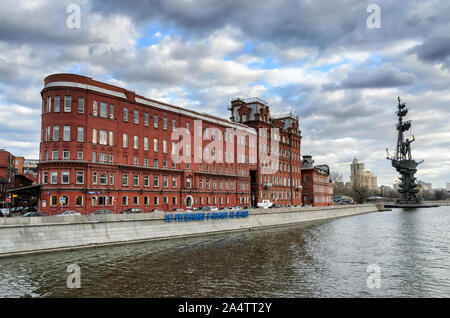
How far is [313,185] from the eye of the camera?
125812 millimetres

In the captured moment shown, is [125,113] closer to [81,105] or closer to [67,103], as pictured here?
[81,105]

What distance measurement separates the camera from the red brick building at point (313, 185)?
125812 millimetres

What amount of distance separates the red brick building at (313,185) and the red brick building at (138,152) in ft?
113

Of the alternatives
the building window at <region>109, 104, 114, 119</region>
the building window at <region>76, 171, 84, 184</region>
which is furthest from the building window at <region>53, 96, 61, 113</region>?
the building window at <region>76, 171, 84, 184</region>

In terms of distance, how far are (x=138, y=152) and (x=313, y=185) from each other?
7897 cm

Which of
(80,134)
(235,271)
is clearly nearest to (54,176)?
(80,134)

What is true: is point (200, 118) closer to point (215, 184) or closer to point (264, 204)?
point (215, 184)

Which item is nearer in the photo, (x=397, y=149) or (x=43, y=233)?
(x=43, y=233)

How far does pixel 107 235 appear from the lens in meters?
40.1

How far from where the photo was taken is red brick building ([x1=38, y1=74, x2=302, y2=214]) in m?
53.5

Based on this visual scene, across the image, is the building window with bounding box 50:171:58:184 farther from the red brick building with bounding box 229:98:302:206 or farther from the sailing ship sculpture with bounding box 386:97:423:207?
the sailing ship sculpture with bounding box 386:97:423:207

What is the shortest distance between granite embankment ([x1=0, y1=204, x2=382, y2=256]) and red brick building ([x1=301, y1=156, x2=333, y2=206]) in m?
65.5
